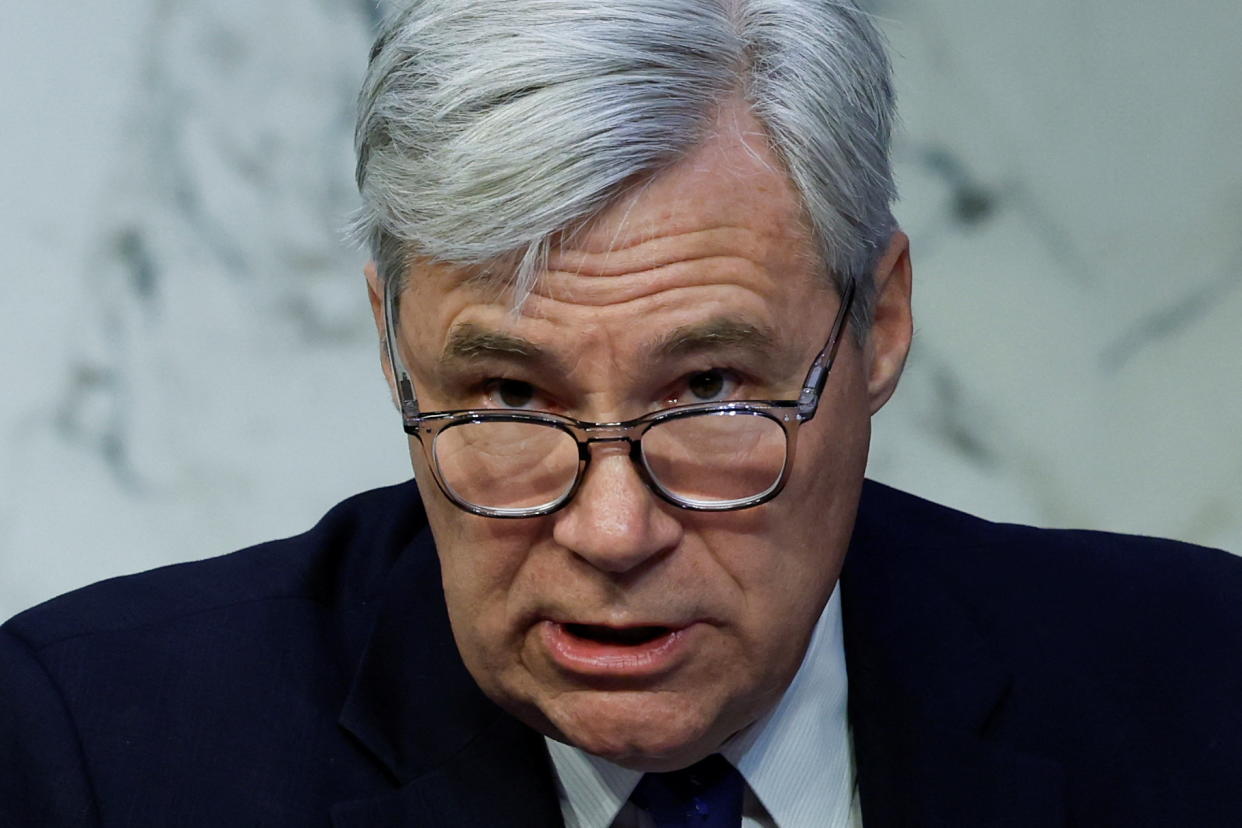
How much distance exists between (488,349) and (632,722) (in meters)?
0.29

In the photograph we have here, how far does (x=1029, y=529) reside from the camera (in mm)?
1943

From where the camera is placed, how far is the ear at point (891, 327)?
1.57 meters

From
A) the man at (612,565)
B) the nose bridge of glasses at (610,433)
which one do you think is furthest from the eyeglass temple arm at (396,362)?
the nose bridge of glasses at (610,433)

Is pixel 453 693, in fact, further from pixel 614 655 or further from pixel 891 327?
pixel 891 327

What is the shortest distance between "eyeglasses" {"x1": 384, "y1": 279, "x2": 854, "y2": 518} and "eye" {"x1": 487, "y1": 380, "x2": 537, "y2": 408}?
0.06 feet

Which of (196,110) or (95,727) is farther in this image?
(196,110)

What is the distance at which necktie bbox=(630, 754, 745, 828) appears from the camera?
61.1 inches

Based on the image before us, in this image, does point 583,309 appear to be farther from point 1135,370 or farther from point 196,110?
point 1135,370

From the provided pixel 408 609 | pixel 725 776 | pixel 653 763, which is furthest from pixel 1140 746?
pixel 408 609

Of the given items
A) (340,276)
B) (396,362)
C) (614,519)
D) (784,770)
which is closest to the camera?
(614,519)

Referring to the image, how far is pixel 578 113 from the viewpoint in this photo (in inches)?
53.1

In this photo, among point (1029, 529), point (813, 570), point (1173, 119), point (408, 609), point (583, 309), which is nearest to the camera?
point (583, 309)

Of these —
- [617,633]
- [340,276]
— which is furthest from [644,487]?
[340,276]

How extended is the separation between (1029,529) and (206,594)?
824 millimetres
